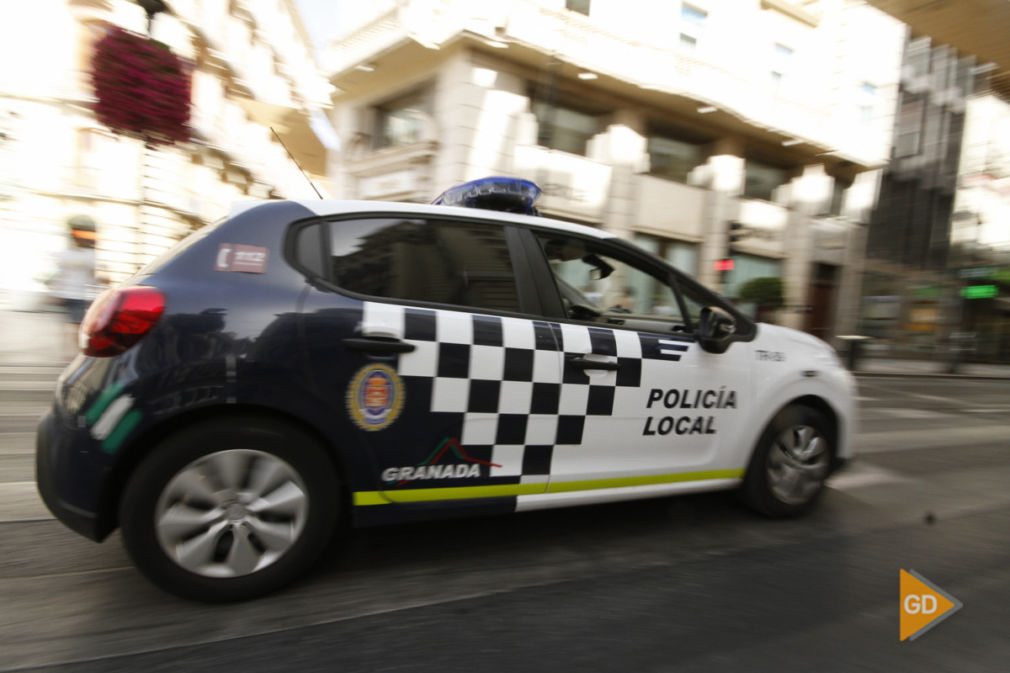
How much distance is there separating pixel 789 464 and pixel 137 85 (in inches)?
330

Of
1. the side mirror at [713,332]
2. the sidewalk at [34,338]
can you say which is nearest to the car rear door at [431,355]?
the side mirror at [713,332]

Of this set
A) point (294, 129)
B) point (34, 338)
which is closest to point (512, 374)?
point (34, 338)

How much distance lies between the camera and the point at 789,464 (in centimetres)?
325

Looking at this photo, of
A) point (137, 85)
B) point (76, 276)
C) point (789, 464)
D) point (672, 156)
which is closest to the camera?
point (789, 464)

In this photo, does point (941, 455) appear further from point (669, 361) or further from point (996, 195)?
point (996, 195)

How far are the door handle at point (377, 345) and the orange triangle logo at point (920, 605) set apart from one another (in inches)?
81.7

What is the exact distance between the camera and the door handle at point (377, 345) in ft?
7.27

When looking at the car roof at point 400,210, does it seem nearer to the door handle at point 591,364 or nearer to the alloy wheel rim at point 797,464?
the door handle at point 591,364

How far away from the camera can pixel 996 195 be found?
2442 cm

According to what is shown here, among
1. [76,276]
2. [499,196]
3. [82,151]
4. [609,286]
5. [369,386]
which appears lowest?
[369,386]

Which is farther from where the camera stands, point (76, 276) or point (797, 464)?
point (76, 276)

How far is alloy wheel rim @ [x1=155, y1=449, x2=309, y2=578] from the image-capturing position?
2033 mm

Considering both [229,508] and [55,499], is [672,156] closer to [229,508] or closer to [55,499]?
[229,508]

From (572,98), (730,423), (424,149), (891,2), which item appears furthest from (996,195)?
(730,423)
